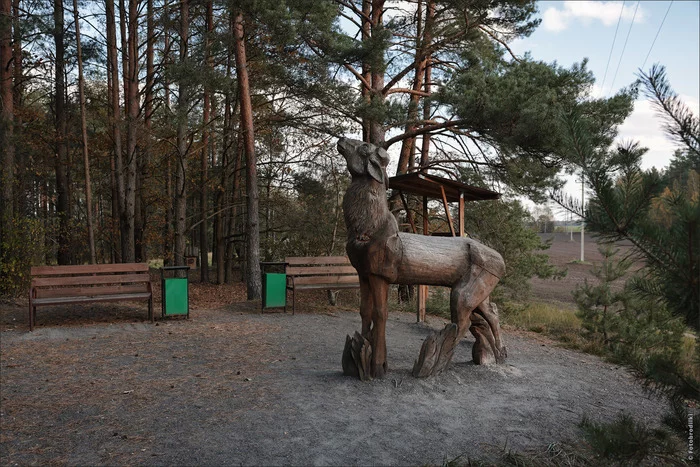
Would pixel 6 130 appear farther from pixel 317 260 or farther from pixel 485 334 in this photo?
pixel 485 334

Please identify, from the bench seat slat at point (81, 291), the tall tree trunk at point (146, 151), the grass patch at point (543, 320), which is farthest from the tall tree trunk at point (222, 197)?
the grass patch at point (543, 320)

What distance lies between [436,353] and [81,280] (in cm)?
620

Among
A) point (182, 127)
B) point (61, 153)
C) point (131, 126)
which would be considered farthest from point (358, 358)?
point (61, 153)

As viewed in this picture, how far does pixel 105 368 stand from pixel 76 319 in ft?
11.4

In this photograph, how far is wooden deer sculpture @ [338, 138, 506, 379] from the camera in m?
4.88

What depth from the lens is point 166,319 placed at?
8.63 metres

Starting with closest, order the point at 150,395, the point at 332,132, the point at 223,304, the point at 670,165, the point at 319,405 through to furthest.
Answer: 1. the point at 670,165
2. the point at 319,405
3. the point at 150,395
4. the point at 223,304
5. the point at 332,132

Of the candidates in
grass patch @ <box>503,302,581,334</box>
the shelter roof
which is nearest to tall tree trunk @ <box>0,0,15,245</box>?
the shelter roof

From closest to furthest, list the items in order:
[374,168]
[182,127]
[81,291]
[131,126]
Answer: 1. [374,168]
2. [81,291]
3. [131,126]
4. [182,127]

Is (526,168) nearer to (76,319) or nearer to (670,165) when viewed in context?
(670,165)

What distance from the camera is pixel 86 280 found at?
8.05 meters

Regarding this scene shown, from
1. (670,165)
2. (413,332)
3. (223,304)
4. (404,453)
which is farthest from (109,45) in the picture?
(670,165)

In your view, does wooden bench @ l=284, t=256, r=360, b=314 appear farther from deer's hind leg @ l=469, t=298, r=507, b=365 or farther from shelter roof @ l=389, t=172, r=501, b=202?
deer's hind leg @ l=469, t=298, r=507, b=365

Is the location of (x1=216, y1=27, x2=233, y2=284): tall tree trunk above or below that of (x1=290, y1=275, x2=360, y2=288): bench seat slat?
above
